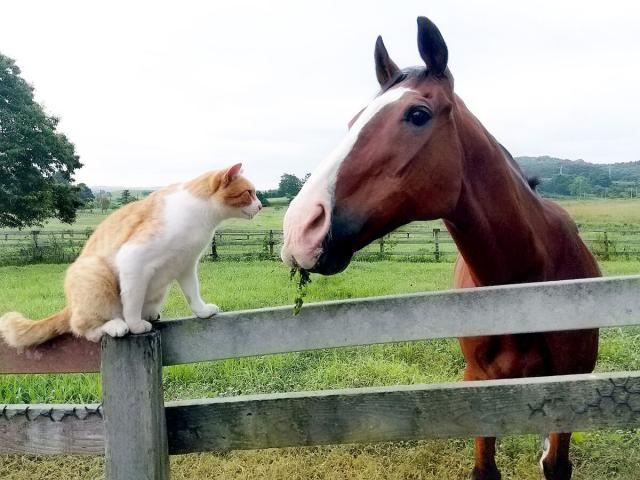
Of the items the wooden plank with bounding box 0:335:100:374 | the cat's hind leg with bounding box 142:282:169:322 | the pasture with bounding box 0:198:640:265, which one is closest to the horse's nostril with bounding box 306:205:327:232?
the cat's hind leg with bounding box 142:282:169:322

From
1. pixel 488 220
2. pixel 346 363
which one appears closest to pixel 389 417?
pixel 488 220

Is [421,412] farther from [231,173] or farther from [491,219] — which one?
[231,173]

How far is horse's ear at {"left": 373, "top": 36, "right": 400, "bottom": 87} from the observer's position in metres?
2.06

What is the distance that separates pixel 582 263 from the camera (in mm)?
2568

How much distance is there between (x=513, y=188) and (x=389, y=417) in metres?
1.08

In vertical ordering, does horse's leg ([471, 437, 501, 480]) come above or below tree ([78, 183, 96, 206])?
below

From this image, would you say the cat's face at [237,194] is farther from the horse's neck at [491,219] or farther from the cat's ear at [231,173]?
the horse's neck at [491,219]

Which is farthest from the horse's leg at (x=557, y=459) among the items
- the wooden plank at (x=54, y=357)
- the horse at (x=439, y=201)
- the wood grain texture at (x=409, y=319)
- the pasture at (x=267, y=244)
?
the pasture at (x=267, y=244)

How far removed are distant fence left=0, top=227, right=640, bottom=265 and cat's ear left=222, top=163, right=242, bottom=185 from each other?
50.9 feet

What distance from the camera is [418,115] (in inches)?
72.7

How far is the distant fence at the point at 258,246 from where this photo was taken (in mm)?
18906

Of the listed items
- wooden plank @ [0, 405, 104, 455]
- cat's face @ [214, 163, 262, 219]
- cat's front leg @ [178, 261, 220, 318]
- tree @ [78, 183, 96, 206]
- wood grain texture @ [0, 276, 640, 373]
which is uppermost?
tree @ [78, 183, 96, 206]

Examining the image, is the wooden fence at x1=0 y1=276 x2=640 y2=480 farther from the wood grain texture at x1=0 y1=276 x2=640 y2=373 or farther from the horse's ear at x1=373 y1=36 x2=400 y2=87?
the horse's ear at x1=373 y1=36 x2=400 y2=87

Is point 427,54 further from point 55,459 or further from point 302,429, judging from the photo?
point 55,459
